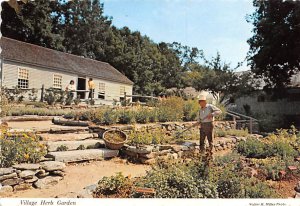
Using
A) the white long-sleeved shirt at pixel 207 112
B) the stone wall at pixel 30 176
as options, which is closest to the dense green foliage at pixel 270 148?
the white long-sleeved shirt at pixel 207 112

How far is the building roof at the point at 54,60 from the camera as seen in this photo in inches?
342

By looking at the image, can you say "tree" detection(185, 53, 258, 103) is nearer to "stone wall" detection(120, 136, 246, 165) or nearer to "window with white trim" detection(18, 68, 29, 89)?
"stone wall" detection(120, 136, 246, 165)

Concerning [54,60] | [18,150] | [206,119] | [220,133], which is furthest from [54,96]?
[206,119]

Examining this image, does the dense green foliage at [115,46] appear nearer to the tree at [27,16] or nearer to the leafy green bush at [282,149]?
the tree at [27,16]

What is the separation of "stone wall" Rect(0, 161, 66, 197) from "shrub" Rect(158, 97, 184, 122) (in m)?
4.00

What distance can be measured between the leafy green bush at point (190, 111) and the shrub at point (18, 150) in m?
4.67

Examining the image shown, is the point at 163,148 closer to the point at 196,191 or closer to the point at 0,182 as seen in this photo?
the point at 196,191

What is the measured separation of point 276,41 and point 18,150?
7.57 metres

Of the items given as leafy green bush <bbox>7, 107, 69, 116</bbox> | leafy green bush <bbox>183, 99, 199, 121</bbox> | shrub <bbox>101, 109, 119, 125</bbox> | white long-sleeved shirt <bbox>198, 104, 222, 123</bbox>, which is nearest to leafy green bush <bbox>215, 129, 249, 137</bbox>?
leafy green bush <bbox>183, 99, 199, 121</bbox>

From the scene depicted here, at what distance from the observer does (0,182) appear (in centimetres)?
343

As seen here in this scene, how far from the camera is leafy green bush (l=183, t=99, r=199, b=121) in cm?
805

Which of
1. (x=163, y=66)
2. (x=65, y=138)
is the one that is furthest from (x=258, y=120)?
(x=65, y=138)

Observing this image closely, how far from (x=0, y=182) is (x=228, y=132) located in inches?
223

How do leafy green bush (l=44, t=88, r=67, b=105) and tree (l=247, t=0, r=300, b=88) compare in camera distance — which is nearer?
tree (l=247, t=0, r=300, b=88)
